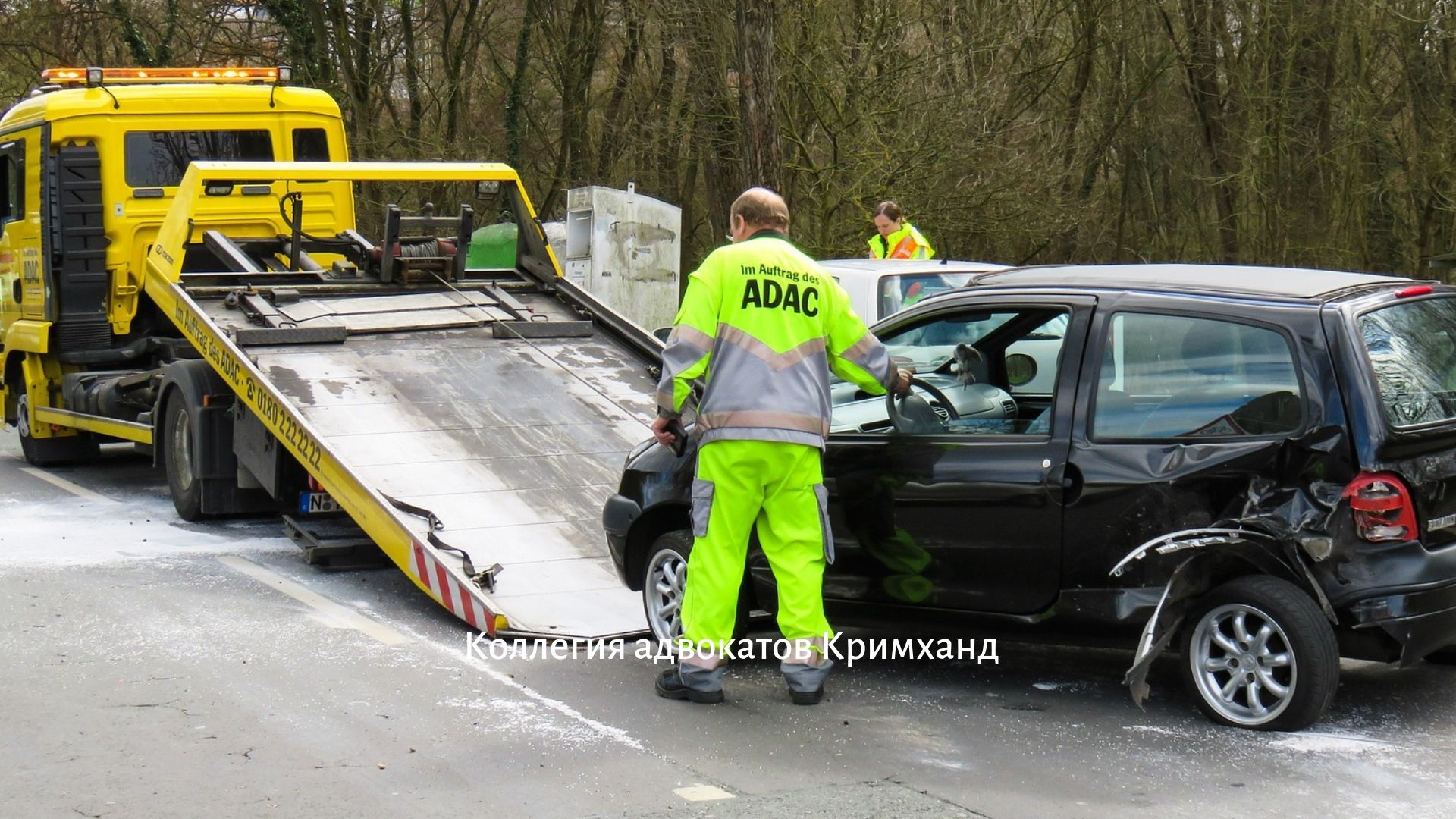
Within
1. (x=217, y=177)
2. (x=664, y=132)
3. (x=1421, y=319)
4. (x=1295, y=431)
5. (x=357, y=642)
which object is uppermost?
(x=664, y=132)

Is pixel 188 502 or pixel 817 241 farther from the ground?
→ pixel 817 241

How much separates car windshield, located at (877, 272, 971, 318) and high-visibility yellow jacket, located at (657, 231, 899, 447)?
4368 millimetres

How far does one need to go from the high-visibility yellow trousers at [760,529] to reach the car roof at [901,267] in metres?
4.84

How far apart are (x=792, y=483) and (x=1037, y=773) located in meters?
1.33

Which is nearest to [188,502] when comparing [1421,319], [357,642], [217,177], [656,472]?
[217,177]

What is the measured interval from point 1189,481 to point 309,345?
5391 mm

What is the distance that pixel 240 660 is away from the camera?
6.54m

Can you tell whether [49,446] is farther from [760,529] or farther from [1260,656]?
[1260,656]

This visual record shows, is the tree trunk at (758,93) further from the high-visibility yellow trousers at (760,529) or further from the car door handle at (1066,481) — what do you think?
the car door handle at (1066,481)

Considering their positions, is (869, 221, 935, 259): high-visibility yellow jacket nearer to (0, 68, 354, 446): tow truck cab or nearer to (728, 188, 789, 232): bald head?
(0, 68, 354, 446): tow truck cab

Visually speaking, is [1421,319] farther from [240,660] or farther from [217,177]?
[217,177]

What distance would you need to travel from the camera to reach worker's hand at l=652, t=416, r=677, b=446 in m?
5.94

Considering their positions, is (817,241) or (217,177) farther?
(817,241)

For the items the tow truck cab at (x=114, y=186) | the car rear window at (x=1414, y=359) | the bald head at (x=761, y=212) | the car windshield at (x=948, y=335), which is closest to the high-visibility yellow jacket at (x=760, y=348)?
the bald head at (x=761, y=212)
